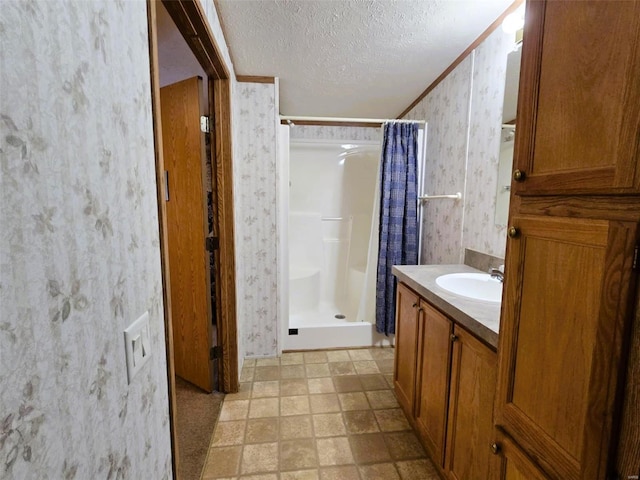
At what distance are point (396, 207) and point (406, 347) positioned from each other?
3.77 ft

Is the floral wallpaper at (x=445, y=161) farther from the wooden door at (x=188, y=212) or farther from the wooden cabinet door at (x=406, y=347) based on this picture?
the wooden door at (x=188, y=212)

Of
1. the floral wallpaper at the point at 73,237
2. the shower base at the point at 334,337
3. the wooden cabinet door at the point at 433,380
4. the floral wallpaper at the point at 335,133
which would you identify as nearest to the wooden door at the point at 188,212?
the shower base at the point at 334,337

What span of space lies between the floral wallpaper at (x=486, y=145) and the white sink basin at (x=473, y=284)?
0.18 m

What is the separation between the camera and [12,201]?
336 mm

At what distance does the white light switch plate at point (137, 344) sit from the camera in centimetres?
58

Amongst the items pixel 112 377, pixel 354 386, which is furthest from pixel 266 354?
pixel 112 377

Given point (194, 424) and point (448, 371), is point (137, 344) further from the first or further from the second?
point (194, 424)

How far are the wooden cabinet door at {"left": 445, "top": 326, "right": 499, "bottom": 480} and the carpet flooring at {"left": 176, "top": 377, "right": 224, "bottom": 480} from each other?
46.3 inches

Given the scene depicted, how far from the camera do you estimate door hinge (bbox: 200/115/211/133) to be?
5.79 ft

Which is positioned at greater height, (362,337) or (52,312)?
(52,312)

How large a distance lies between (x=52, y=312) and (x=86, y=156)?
239mm

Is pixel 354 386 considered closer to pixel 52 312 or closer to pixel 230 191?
pixel 230 191

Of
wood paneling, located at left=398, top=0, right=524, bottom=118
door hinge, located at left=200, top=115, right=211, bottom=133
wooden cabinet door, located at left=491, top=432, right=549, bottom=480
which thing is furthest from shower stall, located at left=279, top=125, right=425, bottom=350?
wooden cabinet door, located at left=491, top=432, right=549, bottom=480

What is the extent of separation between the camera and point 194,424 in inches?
68.9
